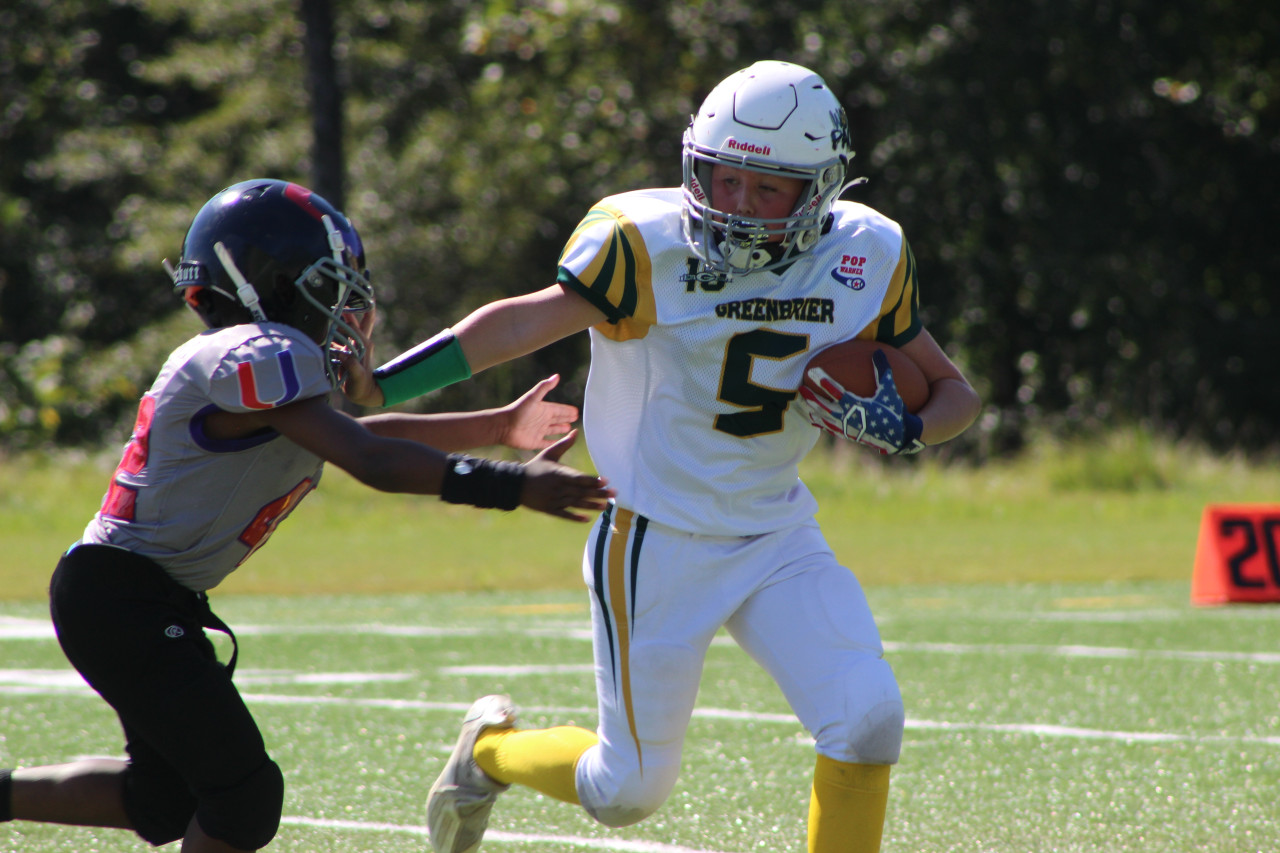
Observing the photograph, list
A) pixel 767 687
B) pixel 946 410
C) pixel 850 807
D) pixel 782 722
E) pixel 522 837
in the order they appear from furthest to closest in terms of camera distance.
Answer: pixel 767 687 → pixel 782 722 → pixel 522 837 → pixel 946 410 → pixel 850 807

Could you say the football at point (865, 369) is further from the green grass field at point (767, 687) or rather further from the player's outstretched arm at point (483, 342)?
the green grass field at point (767, 687)

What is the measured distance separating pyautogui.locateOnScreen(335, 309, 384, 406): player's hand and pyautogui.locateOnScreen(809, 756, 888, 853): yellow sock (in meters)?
1.22

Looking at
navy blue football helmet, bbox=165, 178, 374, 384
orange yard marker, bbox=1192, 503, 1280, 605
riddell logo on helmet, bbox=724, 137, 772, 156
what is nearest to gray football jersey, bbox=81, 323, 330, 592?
navy blue football helmet, bbox=165, 178, 374, 384

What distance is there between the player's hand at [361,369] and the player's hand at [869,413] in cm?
Result: 91

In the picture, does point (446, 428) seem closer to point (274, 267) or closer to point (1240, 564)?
point (274, 267)

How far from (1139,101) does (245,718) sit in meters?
16.1

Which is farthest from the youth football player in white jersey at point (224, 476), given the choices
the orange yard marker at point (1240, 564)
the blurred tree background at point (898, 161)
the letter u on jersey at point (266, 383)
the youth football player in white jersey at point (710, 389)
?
the blurred tree background at point (898, 161)

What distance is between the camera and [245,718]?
2939mm

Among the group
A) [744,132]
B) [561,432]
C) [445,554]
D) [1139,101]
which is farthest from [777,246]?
[1139,101]

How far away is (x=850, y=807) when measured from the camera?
9.45 ft

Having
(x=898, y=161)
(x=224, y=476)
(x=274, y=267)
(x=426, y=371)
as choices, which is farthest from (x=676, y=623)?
(x=898, y=161)

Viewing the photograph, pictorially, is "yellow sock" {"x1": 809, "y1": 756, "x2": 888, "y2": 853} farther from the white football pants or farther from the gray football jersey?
the gray football jersey

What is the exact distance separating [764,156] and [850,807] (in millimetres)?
1315

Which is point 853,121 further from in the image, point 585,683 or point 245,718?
point 245,718
